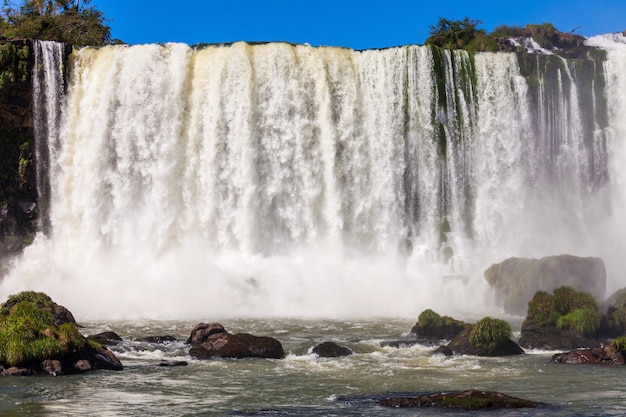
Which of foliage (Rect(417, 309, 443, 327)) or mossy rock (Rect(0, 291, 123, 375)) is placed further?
foliage (Rect(417, 309, 443, 327))

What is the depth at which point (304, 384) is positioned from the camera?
2222 centimetres

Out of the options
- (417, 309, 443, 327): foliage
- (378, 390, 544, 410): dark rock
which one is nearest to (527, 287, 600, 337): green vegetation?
(417, 309, 443, 327): foliage

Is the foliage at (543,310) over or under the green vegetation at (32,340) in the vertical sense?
over

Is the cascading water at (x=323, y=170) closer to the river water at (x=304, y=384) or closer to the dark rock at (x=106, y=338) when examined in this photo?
the dark rock at (x=106, y=338)

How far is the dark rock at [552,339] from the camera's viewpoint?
27527 mm

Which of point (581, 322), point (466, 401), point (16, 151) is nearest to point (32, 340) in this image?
point (466, 401)

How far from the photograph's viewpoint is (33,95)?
45656 mm

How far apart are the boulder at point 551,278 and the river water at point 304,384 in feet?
34.3

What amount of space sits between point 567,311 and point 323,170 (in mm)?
18375

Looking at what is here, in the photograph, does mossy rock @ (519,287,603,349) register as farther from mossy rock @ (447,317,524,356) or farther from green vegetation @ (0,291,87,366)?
green vegetation @ (0,291,87,366)

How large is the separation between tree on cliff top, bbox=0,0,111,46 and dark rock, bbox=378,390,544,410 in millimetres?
38891

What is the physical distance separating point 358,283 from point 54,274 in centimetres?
1363

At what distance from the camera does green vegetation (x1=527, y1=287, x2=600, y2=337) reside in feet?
91.8

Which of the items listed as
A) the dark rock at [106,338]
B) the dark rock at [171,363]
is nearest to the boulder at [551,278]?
the dark rock at [106,338]
